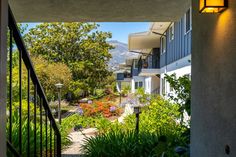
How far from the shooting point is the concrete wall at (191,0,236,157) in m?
2.39

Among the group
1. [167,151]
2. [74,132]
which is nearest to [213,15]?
[167,151]

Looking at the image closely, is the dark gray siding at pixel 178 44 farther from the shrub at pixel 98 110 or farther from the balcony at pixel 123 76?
the balcony at pixel 123 76

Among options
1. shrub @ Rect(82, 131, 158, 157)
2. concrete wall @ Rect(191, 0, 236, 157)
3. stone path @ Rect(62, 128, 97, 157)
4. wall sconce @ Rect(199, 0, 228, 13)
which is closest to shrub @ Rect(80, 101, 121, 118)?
stone path @ Rect(62, 128, 97, 157)

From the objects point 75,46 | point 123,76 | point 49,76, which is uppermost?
point 75,46

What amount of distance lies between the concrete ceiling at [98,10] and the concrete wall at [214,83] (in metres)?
1.43

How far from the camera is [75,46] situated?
1073 inches

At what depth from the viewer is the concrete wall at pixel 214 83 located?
2.39m

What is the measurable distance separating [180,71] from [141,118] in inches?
175

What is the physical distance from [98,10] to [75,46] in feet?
73.0

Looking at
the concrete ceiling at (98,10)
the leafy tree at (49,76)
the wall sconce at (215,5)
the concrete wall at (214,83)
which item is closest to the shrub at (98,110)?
the leafy tree at (49,76)

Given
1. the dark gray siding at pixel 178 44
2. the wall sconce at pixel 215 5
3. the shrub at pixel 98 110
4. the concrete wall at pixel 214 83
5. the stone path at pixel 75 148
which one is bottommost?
the stone path at pixel 75 148

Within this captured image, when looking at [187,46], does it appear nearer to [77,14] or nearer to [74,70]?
[77,14]

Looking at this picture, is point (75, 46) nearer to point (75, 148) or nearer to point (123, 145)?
point (75, 148)

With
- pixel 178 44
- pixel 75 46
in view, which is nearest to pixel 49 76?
pixel 75 46
